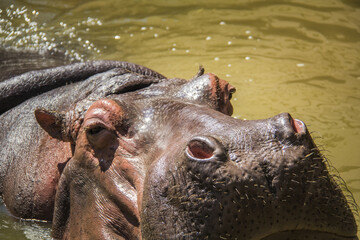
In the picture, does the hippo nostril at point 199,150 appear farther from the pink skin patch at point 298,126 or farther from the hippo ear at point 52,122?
the hippo ear at point 52,122

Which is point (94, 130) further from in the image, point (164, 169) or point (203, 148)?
point (203, 148)

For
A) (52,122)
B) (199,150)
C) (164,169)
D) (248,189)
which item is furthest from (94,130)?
(248,189)

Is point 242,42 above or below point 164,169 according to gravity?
below

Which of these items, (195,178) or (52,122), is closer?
(195,178)

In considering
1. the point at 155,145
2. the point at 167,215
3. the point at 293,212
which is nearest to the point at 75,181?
the point at 155,145

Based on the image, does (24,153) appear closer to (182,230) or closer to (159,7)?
(182,230)

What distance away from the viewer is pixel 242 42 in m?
7.16

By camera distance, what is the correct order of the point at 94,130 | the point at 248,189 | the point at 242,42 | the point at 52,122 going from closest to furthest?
the point at 248,189 < the point at 94,130 < the point at 52,122 < the point at 242,42

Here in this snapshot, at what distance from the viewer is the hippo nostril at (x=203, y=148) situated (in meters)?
2.11

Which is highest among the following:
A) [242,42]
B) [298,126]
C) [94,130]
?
[298,126]

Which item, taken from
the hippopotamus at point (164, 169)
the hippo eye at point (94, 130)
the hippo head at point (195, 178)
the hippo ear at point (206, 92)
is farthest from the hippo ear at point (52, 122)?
the hippo ear at point (206, 92)

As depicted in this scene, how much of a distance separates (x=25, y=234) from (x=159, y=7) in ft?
18.4

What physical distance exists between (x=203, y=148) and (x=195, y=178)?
13 cm

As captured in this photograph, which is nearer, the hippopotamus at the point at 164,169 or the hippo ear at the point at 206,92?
the hippopotamus at the point at 164,169
